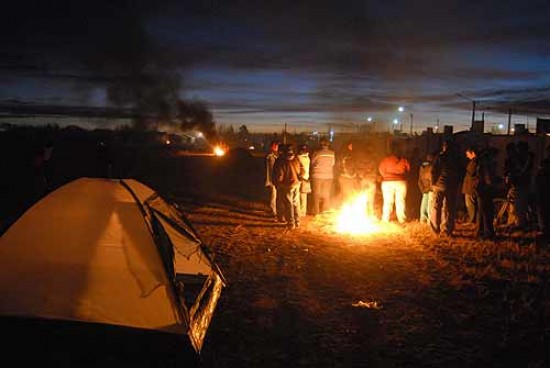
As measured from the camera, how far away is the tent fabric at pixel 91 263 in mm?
5254

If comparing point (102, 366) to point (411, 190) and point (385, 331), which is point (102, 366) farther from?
point (411, 190)

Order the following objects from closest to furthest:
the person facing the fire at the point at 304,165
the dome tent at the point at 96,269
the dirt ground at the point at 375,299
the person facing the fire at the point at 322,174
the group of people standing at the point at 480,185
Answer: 1. the dome tent at the point at 96,269
2. the dirt ground at the point at 375,299
3. the group of people standing at the point at 480,185
4. the person facing the fire at the point at 304,165
5. the person facing the fire at the point at 322,174

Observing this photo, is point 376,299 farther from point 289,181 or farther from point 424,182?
point 424,182

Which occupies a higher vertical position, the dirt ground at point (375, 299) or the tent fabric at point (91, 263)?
the tent fabric at point (91, 263)

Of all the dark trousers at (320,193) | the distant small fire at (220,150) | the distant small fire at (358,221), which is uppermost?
the distant small fire at (220,150)

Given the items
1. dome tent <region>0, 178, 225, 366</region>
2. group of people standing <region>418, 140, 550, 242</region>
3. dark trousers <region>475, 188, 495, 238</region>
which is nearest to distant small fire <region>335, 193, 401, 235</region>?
group of people standing <region>418, 140, 550, 242</region>

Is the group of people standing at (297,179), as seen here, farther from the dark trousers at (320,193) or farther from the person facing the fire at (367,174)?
the person facing the fire at (367,174)

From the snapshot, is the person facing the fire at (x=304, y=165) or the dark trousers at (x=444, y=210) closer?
the dark trousers at (x=444, y=210)

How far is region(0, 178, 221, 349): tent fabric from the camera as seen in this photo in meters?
5.25

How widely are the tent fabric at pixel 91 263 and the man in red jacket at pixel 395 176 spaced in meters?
6.79

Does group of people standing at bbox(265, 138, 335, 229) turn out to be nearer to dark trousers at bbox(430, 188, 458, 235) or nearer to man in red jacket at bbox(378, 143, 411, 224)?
man in red jacket at bbox(378, 143, 411, 224)

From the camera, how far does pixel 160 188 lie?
20.2 m

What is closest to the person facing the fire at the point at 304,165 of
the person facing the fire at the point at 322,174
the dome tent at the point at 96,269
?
the person facing the fire at the point at 322,174

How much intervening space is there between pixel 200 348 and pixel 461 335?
307cm
